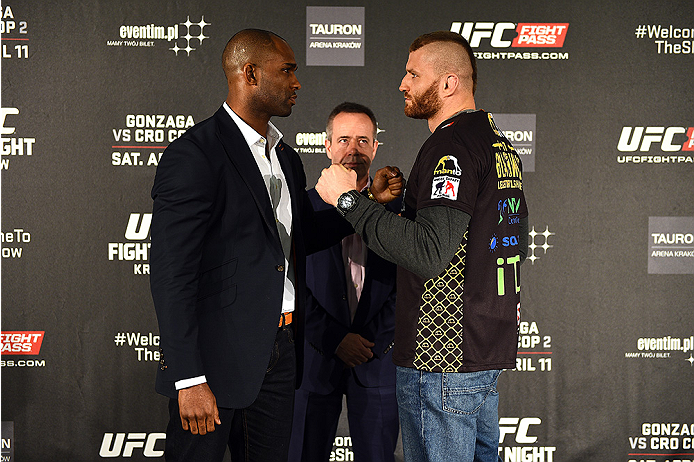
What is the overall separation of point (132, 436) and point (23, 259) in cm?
109

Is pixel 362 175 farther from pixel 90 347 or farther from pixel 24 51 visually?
pixel 24 51

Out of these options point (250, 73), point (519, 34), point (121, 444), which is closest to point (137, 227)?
point (121, 444)

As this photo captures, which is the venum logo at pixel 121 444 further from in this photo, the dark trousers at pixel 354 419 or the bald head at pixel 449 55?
the bald head at pixel 449 55

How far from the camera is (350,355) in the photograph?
2088 millimetres

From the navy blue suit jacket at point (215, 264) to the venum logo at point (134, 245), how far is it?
160 centimetres

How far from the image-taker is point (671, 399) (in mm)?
3074

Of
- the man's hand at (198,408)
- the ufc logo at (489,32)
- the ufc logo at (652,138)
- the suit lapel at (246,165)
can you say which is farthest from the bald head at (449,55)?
the ufc logo at (652,138)

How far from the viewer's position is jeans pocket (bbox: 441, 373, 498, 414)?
1.51 metres

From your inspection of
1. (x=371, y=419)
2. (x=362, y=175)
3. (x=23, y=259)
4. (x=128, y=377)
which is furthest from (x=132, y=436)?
(x=362, y=175)

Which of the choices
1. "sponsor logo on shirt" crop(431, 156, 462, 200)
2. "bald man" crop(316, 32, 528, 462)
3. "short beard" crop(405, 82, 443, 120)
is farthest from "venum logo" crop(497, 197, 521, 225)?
"short beard" crop(405, 82, 443, 120)

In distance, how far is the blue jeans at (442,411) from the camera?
150 cm

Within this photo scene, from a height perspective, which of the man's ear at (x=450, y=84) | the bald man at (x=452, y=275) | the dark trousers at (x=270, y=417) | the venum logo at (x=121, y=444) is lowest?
the venum logo at (x=121, y=444)

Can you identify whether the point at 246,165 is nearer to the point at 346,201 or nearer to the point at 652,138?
the point at 346,201

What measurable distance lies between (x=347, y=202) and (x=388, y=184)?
34 cm
